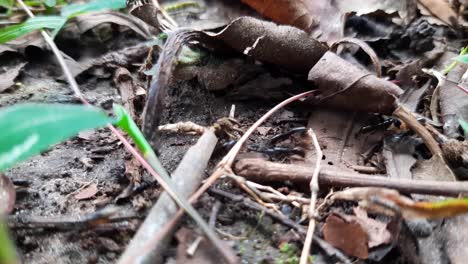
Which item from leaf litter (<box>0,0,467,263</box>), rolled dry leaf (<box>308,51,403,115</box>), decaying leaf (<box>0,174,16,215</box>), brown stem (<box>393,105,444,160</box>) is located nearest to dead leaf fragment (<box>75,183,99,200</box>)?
leaf litter (<box>0,0,467,263</box>)

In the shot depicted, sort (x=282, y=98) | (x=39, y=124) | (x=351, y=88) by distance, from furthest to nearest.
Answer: (x=282, y=98)
(x=351, y=88)
(x=39, y=124)

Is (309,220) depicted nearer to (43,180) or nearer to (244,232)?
(244,232)

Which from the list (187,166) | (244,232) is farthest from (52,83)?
(244,232)

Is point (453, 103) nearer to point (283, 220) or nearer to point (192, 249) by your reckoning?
point (283, 220)

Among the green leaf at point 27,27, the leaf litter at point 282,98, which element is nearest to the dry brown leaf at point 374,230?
the leaf litter at point 282,98

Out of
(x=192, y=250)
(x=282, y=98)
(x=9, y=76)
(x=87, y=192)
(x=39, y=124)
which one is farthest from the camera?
(x=9, y=76)

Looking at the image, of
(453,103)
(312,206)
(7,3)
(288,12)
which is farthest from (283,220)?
(7,3)

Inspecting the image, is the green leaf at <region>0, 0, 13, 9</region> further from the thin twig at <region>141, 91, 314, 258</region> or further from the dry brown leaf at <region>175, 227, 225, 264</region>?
the dry brown leaf at <region>175, 227, 225, 264</region>

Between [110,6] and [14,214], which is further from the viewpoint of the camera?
[110,6]
